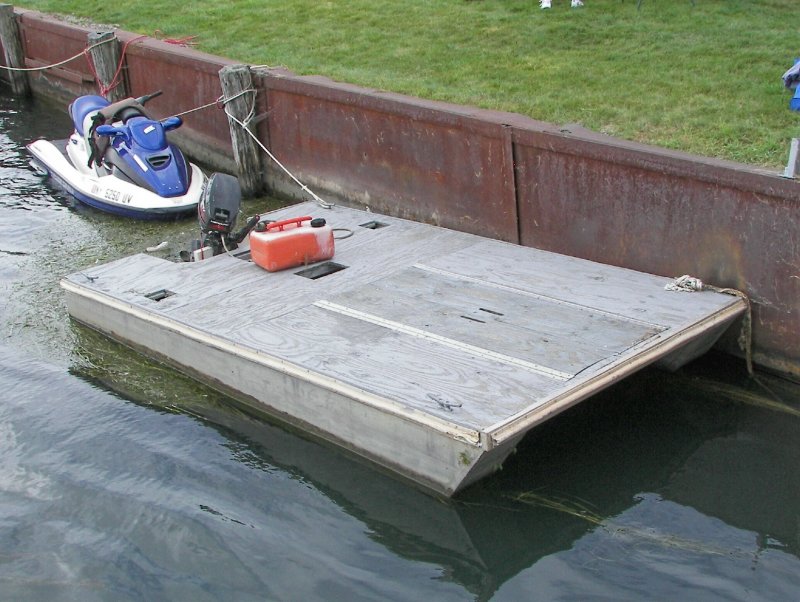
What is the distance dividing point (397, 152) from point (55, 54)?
9068mm

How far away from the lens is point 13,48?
17.7 metres

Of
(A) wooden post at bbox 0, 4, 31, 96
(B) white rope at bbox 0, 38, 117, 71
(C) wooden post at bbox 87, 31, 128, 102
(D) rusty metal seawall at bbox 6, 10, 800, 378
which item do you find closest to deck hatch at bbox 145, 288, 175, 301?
(D) rusty metal seawall at bbox 6, 10, 800, 378

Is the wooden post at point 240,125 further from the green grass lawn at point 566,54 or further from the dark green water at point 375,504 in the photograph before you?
the dark green water at point 375,504

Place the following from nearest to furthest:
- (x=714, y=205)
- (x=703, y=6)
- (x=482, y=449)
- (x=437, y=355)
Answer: (x=482, y=449) → (x=437, y=355) → (x=714, y=205) → (x=703, y=6)

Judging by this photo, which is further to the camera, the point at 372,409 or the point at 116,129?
the point at 116,129

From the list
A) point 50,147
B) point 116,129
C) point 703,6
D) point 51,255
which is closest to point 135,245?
point 51,255

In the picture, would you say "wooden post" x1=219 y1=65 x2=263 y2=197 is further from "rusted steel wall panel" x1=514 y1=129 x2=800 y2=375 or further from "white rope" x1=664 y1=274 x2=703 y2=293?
"white rope" x1=664 y1=274 x2=703 y2=293

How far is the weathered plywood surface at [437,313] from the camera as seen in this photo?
6.45 metres

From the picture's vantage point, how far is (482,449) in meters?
5.70

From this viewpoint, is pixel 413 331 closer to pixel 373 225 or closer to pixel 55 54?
pixel 373 225

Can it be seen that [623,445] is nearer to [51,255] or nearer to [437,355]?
[437,355]

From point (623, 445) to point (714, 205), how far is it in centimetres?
196

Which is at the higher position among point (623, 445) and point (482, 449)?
point (482, 449)

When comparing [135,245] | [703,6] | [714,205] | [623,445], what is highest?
[703,6]
